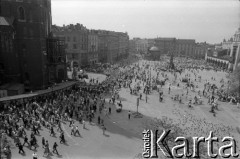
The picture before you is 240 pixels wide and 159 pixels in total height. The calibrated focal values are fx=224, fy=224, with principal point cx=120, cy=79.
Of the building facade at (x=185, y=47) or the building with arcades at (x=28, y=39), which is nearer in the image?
the building with arcades at (x=28, y=39)

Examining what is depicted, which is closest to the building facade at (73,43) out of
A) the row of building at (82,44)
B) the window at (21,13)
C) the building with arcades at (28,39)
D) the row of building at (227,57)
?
the row of building at (82,44)

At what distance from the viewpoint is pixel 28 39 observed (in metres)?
39.0

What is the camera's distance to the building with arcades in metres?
37.7

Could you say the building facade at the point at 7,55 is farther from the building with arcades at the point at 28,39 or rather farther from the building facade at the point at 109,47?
the building facade at the point at 109,47

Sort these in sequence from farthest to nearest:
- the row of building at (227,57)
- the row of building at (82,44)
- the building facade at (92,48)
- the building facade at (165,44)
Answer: the building facade at (165,44), the row of building at (227,57), the building facade at (92,48), the row of building at (82,44)

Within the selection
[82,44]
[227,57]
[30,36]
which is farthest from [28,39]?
[227,57]

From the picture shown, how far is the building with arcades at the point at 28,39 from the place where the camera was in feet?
124

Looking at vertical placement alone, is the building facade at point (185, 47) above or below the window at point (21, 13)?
below

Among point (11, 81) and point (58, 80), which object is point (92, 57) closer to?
point (58, 80)

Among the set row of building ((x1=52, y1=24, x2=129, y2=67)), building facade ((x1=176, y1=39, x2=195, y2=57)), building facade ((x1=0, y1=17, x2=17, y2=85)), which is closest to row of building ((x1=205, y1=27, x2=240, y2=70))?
building facade ((x1=176, y1=39, x2=195, y2=57))

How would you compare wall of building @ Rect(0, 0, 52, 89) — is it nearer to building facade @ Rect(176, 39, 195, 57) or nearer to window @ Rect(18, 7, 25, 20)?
window @ Rect(18, 7, 25, 20)

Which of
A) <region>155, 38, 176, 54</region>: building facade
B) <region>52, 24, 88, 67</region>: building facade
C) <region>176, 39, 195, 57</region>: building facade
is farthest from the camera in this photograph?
<region>155, 38, 176, 54</region>: building facade

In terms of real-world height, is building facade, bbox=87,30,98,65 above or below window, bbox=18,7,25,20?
below

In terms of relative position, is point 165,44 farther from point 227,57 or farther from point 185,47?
point 227,57
